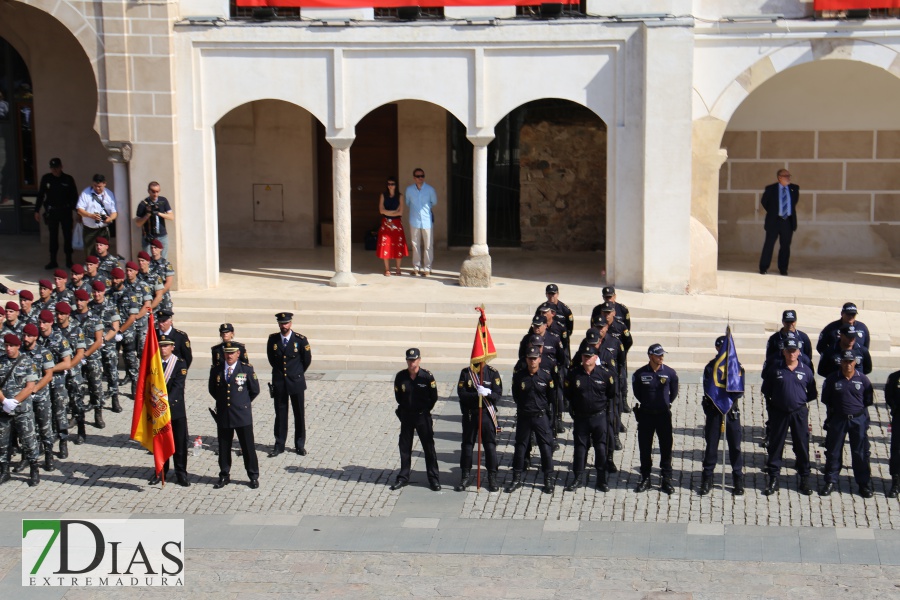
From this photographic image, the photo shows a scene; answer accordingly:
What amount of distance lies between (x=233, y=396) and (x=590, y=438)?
12.1 ft

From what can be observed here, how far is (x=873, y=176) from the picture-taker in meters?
22.7

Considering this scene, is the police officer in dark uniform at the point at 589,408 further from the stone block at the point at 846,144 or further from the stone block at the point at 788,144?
the stone block at the point at 846,144

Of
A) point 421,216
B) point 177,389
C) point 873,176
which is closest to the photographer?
point 177,389

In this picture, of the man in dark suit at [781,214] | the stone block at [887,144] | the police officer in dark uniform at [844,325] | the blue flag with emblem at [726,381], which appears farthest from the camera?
the stone block at [887,144]

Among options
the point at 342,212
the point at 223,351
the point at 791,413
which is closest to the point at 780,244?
the point at 342,212

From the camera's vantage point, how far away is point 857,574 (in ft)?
38.7

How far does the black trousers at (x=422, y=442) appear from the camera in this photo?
14008mm

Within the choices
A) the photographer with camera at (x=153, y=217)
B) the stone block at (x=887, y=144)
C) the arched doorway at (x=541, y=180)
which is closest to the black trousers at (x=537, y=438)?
the photographer with camera at (x=153, y=217)

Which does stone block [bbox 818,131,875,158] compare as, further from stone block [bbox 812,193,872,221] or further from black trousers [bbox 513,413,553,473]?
black trousers [bbox 513,413,553,473]

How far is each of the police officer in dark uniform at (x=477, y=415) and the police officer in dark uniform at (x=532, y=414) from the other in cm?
22

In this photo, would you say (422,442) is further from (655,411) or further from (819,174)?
(819,174)

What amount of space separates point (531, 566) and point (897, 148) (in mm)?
13270

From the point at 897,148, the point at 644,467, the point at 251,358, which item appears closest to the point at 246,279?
the point at 251,358

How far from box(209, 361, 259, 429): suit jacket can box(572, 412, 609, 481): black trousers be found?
11.0ft
